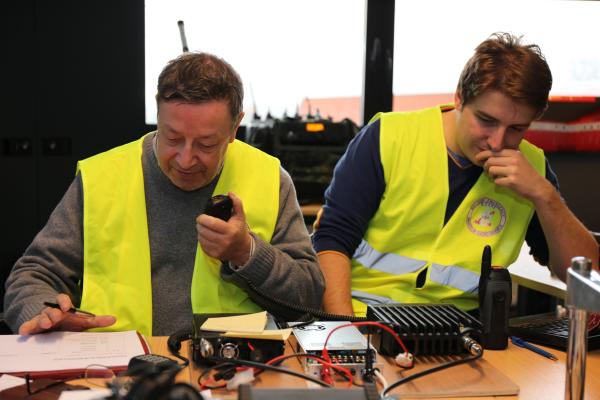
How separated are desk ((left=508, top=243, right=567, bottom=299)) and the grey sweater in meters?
0.84

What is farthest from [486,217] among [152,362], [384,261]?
[152,362]

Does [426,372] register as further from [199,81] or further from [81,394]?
[199,81]

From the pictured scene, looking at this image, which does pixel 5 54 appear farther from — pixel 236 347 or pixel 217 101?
pixel 236 347

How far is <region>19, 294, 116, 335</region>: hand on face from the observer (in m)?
1.42

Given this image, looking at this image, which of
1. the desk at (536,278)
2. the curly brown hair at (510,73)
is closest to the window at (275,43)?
the desk at (536,278)

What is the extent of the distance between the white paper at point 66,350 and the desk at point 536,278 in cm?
134

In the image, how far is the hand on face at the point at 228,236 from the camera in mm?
1584

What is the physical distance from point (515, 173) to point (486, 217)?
0.16 m

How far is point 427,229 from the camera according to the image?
1.99 metres

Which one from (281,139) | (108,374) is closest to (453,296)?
(108,374)

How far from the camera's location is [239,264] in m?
1.67

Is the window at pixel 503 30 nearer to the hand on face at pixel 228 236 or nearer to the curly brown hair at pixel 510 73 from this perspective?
the curly brown hair at pixel 510 73

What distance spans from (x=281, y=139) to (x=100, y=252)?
2217 millimetres

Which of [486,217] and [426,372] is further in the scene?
[486,217]
